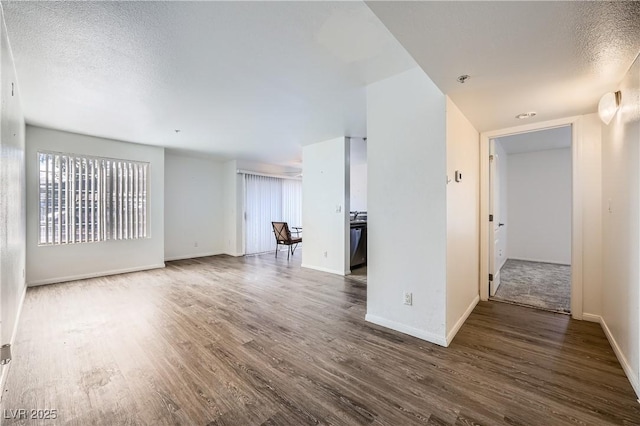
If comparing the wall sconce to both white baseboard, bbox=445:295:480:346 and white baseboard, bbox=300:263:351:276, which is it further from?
white baseboard, bbox=300:263:351:276

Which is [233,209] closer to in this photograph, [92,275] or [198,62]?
[92,275]

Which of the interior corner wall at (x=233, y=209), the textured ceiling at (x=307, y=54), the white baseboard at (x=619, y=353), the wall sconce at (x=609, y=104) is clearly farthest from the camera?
the interior corner wall at (x=233, y=209)

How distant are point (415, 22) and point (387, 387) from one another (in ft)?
7.22

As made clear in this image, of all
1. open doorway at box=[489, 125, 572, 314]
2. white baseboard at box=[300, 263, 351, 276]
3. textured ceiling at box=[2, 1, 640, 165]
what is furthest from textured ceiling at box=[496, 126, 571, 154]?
white baseboard at box=[300, 263, 351, 276]

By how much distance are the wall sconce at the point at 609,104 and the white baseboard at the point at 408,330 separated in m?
2.32

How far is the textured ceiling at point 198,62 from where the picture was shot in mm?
1724

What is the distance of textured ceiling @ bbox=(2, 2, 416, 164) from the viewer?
1724mm

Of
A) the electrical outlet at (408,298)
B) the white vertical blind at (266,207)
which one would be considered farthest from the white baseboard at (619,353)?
the white vertical blind at (266,207)

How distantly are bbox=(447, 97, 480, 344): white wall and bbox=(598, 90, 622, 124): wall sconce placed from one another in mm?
1028

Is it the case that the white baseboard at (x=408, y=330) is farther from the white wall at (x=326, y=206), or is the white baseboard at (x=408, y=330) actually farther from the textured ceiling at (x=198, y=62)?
the textured ceiling at (x=198, y=62)

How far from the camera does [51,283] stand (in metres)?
4.20

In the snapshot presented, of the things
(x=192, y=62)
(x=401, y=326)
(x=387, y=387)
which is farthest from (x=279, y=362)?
(x=192, y=62)

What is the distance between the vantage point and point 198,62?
2.28 meters

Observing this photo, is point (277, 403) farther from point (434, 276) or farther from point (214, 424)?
point (434, 276)
